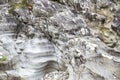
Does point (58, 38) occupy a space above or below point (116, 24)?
below

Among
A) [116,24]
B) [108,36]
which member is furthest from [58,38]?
[116,24]

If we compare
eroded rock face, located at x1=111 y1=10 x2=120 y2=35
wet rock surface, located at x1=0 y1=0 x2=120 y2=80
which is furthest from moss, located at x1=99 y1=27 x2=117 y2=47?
eroded rock face, located at x1=111 y1=10 x2=120 y2=35

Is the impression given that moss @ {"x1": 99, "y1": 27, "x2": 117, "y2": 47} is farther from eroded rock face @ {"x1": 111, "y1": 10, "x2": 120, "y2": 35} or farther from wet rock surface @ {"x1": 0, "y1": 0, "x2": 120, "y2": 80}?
eroded rock face @ {"x1": 111, "y1": 10, "x2": 120, "y2": 35}

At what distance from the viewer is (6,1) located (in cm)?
772

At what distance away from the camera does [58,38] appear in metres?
6.71

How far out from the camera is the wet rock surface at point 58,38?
20.0 feet

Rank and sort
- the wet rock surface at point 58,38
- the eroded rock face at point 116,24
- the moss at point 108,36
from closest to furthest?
the wet rock surface at point 58,38
the moss at point 108,36
the eroded rock face at point 116,24

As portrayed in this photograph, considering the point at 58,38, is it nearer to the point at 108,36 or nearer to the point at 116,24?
the point at 108,36

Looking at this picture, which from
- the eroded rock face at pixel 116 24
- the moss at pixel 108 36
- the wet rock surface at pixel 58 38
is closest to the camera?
the wet rock surface at pixel 58 38

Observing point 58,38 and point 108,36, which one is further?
point 58,38

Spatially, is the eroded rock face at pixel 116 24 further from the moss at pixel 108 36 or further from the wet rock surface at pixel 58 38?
the moss at pixel 108 36

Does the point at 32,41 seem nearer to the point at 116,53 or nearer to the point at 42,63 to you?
the point at 42,63

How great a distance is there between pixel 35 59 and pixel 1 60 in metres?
0.89

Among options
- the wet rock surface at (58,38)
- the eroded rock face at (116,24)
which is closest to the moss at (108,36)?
the wet rock surface at (58,38)
